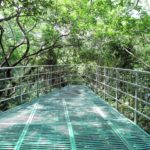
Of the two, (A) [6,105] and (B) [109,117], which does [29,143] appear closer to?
(B) [109,117]

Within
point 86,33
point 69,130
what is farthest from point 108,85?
point 86,33

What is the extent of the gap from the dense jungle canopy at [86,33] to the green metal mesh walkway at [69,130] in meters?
7.22

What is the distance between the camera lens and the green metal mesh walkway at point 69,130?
5094 millimetres

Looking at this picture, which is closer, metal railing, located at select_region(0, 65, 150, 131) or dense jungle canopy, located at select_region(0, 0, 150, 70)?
metal railing, located at select_region(0, 65, 150, 131)

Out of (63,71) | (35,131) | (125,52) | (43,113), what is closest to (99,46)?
(125,52)

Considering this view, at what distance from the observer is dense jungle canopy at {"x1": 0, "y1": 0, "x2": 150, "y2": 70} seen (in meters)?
15.9

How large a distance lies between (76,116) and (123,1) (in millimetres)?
8569

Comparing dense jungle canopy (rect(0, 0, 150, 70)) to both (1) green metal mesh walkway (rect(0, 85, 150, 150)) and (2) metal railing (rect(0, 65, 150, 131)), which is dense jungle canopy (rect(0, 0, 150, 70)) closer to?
(2) metal railing (rect(0, 65, 150, 131))

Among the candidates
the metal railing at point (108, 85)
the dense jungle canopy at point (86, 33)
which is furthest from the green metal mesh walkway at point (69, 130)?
the dense jungle canopy at point (86, 33)

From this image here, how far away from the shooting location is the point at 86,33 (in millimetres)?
20109

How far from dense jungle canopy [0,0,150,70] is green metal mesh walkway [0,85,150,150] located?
23.7 ft

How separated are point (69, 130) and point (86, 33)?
14.5 metres

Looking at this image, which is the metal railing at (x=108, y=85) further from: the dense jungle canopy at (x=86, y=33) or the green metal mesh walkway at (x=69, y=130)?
the dense jungle canopy at (x=86, y=33)

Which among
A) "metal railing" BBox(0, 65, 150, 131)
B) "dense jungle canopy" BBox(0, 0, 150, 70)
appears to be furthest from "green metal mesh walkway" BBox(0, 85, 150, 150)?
"dense jungle canopy" BBox(0, 0, 150, 70)
